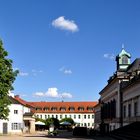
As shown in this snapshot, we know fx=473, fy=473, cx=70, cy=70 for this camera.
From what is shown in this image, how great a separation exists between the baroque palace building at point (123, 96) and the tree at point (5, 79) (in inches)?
621

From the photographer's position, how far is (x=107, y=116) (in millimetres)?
90562

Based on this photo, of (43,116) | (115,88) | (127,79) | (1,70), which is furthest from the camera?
(43,116)

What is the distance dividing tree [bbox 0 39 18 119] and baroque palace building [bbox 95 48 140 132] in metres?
15.8

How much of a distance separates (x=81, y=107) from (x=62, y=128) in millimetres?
31616

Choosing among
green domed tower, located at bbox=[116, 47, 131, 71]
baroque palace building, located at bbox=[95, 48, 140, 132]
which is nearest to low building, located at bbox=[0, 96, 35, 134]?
baroque palace building, located at bbox=[95, 48, 140, 132]

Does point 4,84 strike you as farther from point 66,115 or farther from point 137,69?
point 66,115

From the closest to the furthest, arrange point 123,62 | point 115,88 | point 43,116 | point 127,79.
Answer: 1. point 127,79
2. point 115,88
3. point 123,62
4. point 43,116

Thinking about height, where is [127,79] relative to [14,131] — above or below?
above

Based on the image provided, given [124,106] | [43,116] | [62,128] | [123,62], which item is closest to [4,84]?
[124,106]

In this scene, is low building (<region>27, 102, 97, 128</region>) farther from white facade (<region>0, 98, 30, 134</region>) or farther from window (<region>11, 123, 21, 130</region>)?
window (<region>11, 123, 21, 130</region>)

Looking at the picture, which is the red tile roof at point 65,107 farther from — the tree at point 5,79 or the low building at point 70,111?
the tree at point 5,79

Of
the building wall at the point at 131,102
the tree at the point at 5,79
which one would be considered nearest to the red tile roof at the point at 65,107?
the building wall at the point at 131,102

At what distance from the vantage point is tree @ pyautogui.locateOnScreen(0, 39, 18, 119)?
52.8 meters

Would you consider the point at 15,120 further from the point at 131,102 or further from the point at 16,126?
the point at 131,102
